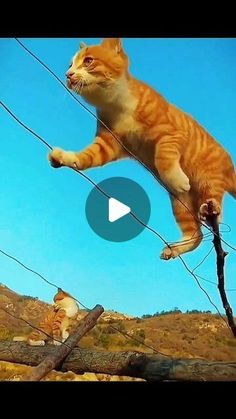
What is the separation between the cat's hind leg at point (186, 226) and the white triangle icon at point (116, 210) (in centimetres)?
19

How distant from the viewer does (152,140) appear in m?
2.39

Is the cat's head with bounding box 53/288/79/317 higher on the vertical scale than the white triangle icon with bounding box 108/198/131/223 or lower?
lower

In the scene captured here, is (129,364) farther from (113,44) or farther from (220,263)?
(113,44)

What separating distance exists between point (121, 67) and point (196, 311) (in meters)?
1.00

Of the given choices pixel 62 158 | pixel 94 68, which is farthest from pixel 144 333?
pixel 94 68

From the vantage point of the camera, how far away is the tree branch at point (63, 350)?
6.80ft

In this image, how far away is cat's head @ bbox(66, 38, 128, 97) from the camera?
92.7 inches

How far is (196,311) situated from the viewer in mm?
2293

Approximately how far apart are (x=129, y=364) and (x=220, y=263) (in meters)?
0.49

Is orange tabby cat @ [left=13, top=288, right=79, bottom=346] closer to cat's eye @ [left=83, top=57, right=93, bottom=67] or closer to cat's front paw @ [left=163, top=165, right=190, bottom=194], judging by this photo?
cat's front paw @ [left=163, top=165, right=190, bottom=194]

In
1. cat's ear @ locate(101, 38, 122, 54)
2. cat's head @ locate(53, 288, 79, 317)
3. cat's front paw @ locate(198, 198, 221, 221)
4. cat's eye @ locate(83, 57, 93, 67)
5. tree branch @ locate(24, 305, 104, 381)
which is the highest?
cat's ear @ locate(101, 38, 122, 54)
